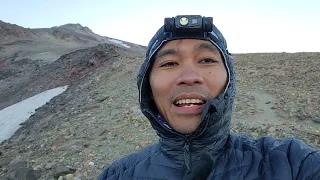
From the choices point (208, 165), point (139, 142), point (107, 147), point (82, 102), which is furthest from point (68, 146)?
point (208, 165)

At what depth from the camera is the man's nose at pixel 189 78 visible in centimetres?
210

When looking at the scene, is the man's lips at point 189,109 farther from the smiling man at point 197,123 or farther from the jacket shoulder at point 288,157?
the jacket shoulder at point 288,157

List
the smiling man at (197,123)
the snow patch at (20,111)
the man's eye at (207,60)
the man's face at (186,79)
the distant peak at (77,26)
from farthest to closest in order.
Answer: the distant peak at (77,26)
the snow patch at (20,111)
the man's eye at (207,60)
the man's face at (186,79)
the smiling man at (197,123)

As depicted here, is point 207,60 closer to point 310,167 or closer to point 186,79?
point 186,79

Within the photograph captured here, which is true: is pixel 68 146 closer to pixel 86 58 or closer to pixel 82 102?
pixel 82 102

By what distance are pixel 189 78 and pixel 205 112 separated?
216 millimetres

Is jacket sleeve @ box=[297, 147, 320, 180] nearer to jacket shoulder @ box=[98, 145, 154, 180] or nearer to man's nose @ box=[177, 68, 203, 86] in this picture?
man's nose @ box=[177, 68, 203, 86]

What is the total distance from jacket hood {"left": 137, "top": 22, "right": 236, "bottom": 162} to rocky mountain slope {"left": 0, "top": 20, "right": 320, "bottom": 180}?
3.64 meters

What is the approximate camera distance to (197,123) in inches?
82.7

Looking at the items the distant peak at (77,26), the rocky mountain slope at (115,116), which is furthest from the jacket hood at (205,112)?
the distant peak at (77,26)

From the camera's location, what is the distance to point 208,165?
1.98 meters

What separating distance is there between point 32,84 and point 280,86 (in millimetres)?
12367

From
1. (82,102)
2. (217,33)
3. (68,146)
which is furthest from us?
(82,102)

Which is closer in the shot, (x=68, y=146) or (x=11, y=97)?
(x=68, y=146)
